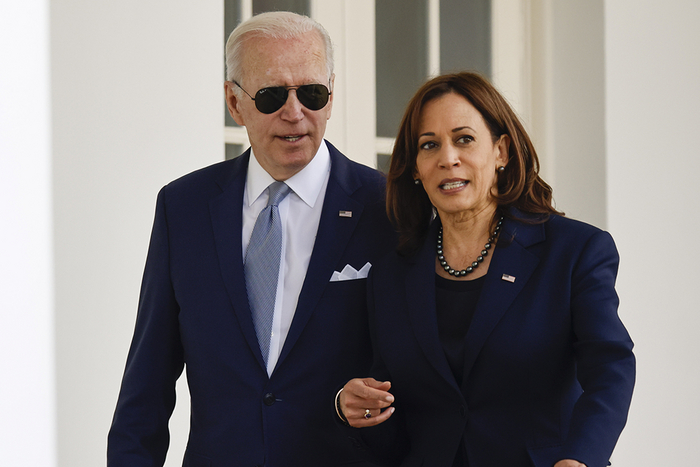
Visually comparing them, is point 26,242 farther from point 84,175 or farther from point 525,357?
point 525,357

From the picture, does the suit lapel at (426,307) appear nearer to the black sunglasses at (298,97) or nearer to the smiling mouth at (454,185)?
the smiling mouth at (454,185)

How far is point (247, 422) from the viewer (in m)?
1.98

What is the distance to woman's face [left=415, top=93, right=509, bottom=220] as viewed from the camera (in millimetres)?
1857

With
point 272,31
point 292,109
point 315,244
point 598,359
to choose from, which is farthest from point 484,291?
point 272,31

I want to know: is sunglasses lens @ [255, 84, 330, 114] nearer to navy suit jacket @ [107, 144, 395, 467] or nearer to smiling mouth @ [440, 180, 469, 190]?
navy suit jacket @ [107, 144, 395, 467]

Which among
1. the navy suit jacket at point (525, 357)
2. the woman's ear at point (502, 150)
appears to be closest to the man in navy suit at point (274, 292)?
the navy suit jacket at point (525, 357)

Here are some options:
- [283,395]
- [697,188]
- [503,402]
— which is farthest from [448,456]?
[697,188]

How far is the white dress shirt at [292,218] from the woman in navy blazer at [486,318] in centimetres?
21

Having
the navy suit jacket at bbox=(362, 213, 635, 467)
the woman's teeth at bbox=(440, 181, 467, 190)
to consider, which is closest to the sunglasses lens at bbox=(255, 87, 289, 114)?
the woman's teeth at bbox=(440, 181, 467, 190)

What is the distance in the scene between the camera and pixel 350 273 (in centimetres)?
205

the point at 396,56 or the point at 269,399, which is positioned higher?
the point at 396,56

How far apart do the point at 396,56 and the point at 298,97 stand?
1742 mm

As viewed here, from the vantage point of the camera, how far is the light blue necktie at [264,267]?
2.01 m

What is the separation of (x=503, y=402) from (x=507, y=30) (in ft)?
8.90
